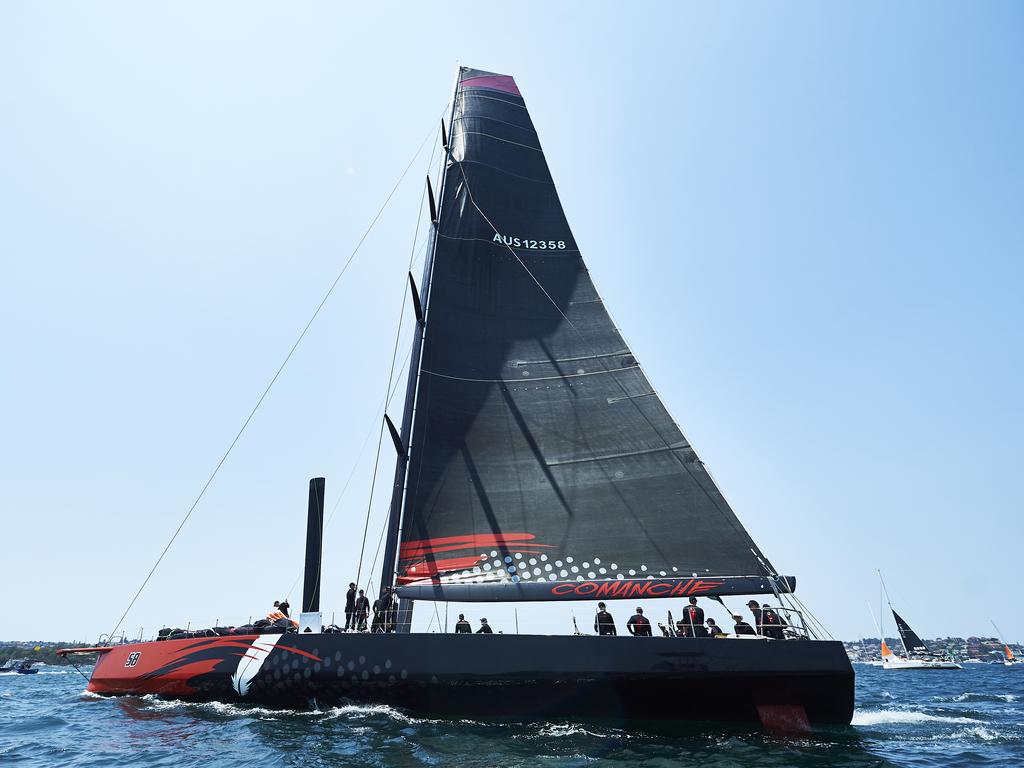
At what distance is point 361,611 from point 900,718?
38.7 ft

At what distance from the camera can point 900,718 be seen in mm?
→ 12898

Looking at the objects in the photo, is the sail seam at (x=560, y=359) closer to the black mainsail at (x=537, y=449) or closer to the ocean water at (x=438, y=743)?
the black mainsail at (x=537, y=449)

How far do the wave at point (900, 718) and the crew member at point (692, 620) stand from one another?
3920 millimetres

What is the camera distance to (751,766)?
24.1ft

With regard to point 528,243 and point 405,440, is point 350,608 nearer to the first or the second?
point 405,440

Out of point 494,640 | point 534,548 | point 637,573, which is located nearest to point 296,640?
point 494,640

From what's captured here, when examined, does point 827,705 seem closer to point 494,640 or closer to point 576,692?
point 576,692

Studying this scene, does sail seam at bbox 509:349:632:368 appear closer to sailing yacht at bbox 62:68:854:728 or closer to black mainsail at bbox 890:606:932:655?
sailing yacht at bbox 62:68:854:728

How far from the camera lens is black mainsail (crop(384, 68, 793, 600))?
1099 centimetres

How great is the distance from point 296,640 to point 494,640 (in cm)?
388

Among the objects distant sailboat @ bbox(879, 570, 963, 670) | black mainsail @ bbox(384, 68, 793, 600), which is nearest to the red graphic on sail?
black mainsail @ bbox(384, 68, 793, 600)

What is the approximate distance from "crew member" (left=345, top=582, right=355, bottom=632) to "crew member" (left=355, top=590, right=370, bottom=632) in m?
0.11

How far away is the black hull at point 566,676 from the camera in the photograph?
30.0ft

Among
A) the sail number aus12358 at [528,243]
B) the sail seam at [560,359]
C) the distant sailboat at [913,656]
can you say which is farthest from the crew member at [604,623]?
the distant sailboat at [913,656]
